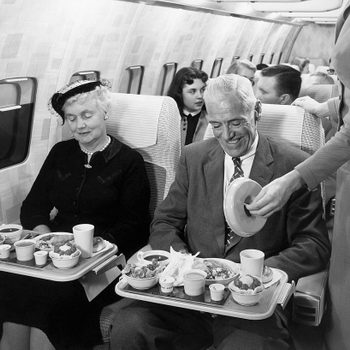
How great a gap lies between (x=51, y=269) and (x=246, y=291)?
0.87m

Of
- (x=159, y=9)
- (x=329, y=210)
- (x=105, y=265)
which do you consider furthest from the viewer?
(x=159, y=9)

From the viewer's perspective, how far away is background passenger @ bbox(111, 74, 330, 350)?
242cm

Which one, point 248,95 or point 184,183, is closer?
point 248,95

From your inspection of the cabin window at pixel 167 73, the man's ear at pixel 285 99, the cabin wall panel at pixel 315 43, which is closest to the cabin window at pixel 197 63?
the cabin window at pixel 167 73

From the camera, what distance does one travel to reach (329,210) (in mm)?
3443

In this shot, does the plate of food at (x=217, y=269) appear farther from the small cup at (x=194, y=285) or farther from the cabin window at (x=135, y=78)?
the cabin window at (x=135, y=78)

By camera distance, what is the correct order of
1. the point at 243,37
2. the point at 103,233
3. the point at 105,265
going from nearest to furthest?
the point at 105,265 < the point at 103,233 < the point at 243,37

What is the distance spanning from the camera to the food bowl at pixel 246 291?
2.06 m

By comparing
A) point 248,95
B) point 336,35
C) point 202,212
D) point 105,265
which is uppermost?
point 336,35

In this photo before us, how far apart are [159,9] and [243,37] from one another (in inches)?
204

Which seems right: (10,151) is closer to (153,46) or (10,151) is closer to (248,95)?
(248,95)

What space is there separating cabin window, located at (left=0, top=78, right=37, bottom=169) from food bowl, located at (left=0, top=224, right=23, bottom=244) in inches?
53.8

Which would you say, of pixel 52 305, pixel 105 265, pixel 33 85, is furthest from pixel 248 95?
pixel 33 85

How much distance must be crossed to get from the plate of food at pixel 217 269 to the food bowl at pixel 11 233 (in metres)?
0.91
